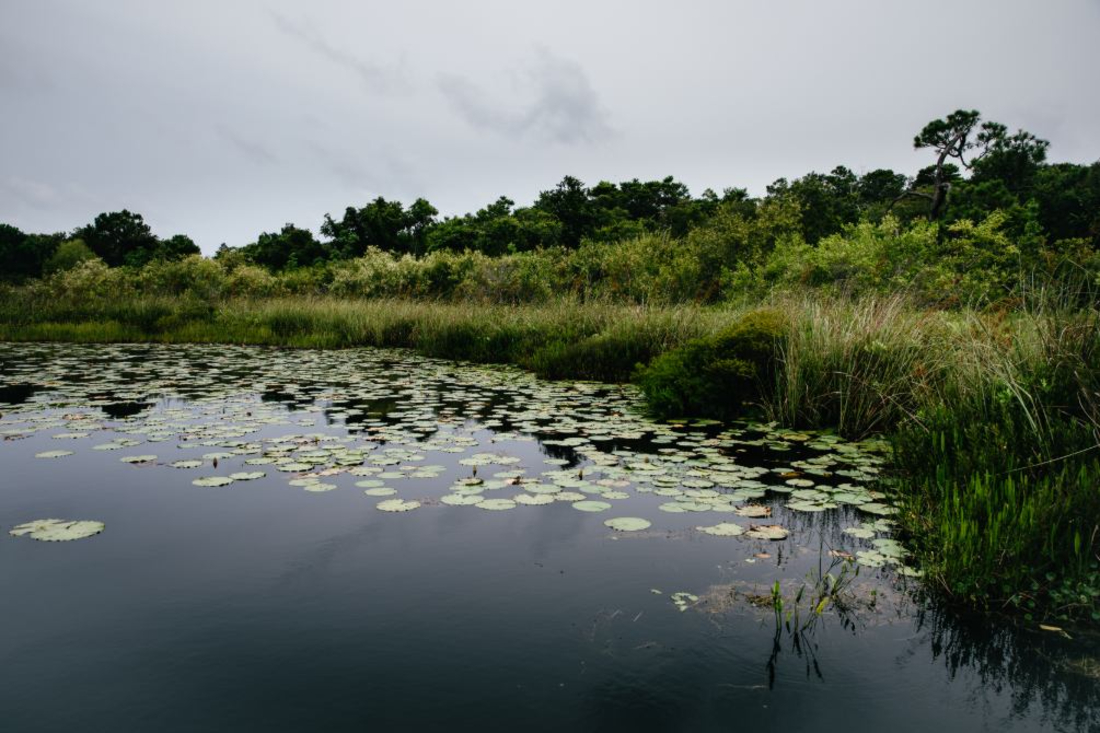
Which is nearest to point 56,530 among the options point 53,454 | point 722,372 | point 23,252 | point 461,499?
point 53,454

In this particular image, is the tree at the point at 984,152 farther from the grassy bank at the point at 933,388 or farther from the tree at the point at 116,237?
the tree at the point at 116,237

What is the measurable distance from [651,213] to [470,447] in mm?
48876

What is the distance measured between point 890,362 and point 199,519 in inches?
230

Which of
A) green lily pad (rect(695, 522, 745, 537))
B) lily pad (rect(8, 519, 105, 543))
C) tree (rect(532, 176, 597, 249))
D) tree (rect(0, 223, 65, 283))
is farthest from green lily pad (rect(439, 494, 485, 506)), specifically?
tree (rect(0, 223, 65, 283))

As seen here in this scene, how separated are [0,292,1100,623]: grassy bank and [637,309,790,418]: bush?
0.05ft

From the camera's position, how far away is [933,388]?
500 centimetres

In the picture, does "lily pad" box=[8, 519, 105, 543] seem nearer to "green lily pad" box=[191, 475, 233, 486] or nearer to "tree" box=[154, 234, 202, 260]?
"green lily pad" box=[191, 475, 233, 486]

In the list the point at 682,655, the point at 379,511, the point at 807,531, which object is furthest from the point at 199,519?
the point at 807,531

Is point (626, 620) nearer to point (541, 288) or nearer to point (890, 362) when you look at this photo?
point (890, 362)

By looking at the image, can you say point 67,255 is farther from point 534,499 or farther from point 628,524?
point 628,524

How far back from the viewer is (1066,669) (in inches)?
87.4

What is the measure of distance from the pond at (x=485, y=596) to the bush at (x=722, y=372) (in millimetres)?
1051

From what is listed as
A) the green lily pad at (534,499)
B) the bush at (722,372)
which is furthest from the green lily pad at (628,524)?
the bush at (722,372)

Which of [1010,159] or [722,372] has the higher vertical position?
[1010,159]
